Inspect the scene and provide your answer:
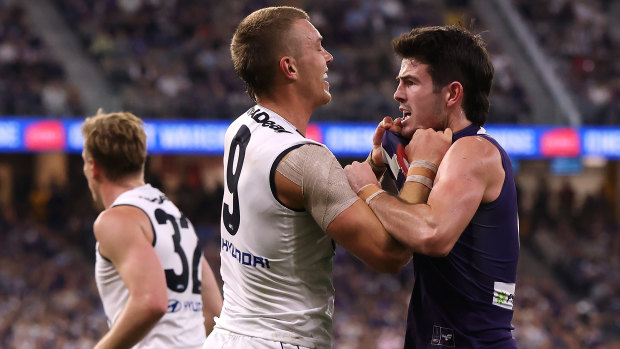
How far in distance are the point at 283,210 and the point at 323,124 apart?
527 inches

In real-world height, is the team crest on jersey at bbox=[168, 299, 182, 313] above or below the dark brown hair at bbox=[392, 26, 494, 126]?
below

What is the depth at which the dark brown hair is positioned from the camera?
11.5ft

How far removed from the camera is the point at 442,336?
3.37 m

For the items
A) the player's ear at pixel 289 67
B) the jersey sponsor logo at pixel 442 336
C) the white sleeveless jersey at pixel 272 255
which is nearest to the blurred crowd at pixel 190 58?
the player's ear at pixel 289 67

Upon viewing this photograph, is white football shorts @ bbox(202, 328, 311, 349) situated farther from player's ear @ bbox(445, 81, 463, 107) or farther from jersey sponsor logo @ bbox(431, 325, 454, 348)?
player's ear @ bbox(445, 81, 463, 107)

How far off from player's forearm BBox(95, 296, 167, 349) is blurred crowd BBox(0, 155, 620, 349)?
31.3 feet

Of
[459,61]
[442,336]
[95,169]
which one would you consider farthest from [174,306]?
[459,61]

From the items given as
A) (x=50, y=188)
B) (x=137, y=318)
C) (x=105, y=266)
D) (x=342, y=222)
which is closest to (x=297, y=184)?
(x=342, y=222)

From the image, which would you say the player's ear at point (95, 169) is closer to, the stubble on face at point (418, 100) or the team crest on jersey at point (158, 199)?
the team crest on jersey at point (158, 199)

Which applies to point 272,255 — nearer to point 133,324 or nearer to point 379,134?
point 379,134

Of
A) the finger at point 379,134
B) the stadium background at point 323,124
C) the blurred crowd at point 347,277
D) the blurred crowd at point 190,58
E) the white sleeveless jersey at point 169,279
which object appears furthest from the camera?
the blurred crowd at point 190,58

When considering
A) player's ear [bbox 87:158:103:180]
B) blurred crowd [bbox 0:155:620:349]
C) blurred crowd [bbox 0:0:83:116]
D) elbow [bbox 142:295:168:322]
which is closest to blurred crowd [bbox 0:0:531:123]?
blurred crowd [bbox 0:0:83:116]

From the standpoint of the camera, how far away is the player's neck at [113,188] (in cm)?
464

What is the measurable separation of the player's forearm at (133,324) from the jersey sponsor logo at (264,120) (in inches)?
44.8
